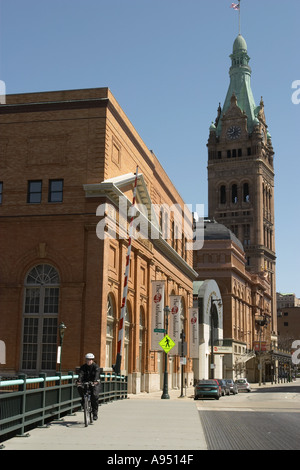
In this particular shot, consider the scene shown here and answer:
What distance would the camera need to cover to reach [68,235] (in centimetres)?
3572

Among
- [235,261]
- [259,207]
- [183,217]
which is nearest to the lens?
[183,217]

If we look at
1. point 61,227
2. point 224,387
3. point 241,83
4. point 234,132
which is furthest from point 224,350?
point 241,83

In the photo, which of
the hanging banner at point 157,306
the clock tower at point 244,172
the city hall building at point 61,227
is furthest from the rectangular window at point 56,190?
the clock tower at point 244,172

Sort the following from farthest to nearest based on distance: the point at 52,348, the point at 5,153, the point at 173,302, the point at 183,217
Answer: the point at 183,217, the point at 173,302, the point at 5,153, the point at 52,348

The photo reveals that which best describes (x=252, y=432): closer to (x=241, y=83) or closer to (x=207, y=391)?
(x=207, y=391)

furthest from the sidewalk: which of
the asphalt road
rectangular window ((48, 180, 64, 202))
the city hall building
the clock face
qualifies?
the clock face

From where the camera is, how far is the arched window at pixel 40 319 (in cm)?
3491

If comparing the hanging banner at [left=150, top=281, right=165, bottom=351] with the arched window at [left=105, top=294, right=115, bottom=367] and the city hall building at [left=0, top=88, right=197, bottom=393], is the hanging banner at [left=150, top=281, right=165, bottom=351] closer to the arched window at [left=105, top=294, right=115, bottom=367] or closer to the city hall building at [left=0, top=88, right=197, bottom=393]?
the city hall building at [left=0, top=88, right=197, bottom=393]

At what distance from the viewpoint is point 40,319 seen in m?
35.4

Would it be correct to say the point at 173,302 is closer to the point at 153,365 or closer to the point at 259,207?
the point at 153,365

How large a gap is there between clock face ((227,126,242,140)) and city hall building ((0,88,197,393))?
110 meters

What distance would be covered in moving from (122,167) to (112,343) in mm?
11654

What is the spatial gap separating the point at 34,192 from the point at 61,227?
3.03 meters
